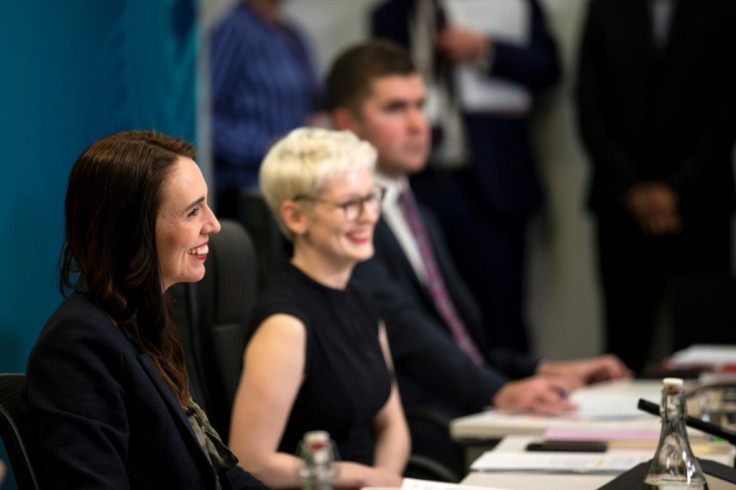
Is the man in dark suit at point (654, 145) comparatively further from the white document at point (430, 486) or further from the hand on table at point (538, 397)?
the white document at point (430, 486)

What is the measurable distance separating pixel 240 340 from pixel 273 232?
0.36 meters

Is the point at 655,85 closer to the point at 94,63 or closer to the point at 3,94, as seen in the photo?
the point at 94,63

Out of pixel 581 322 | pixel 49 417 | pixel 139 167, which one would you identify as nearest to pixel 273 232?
pixel 139 167

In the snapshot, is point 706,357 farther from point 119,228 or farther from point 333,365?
point 119,228

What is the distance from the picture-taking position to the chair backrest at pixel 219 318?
2162 mm

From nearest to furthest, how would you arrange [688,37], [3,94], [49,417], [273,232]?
[49,417], [3,94], [273,232], [688,37]

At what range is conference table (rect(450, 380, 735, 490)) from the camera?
193 cm

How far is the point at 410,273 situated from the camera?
305 centimetres

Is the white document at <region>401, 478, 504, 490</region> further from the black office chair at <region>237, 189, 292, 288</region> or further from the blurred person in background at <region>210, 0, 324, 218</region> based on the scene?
the blurred person in background at <region>210, 0, 324, 218</region>

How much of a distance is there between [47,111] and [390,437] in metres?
0.99

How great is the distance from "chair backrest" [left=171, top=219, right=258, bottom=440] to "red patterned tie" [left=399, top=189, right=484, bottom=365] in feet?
2.88

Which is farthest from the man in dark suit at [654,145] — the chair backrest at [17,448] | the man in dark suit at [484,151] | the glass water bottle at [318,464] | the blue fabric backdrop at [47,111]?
the glass water bottle at [318,464]

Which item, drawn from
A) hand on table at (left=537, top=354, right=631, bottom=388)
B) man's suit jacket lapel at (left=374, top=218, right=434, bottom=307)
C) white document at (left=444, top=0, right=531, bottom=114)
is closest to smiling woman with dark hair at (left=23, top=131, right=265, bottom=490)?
man's suit jacket lapel at (left=374, top=218, right=434, bottom=307)

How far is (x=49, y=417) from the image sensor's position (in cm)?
145
